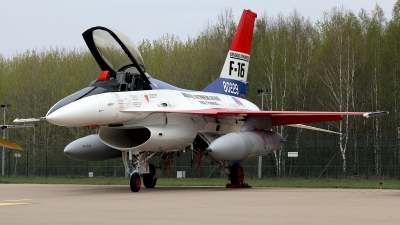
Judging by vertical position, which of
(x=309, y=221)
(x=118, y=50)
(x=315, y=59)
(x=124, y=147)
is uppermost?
(x=315, y=59)

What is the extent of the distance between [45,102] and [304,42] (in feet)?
71.8

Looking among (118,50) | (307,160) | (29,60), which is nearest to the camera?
(118,50)

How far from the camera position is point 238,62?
24.5m

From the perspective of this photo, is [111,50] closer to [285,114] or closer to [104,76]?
[104,76]

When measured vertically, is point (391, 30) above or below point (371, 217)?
above

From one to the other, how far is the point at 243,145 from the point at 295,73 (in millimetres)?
29677

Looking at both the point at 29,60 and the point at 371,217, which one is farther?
the point at 29,60

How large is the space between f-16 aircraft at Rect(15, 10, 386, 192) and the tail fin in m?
1.57

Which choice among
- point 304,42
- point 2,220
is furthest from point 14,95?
point 2,220

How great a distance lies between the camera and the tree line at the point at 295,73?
4350 centimetres

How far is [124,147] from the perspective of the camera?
1925 centimetres

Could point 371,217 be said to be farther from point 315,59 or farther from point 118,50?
point 315,59

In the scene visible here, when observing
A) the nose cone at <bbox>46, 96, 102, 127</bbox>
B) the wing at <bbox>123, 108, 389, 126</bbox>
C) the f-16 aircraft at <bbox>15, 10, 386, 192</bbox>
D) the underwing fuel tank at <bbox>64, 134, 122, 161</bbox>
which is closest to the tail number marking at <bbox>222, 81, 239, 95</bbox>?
the f-16 aircraft at <bbox>15, 10, 386, 192</bbox>

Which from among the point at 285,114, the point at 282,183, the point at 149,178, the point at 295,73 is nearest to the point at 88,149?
the point at 149,178
